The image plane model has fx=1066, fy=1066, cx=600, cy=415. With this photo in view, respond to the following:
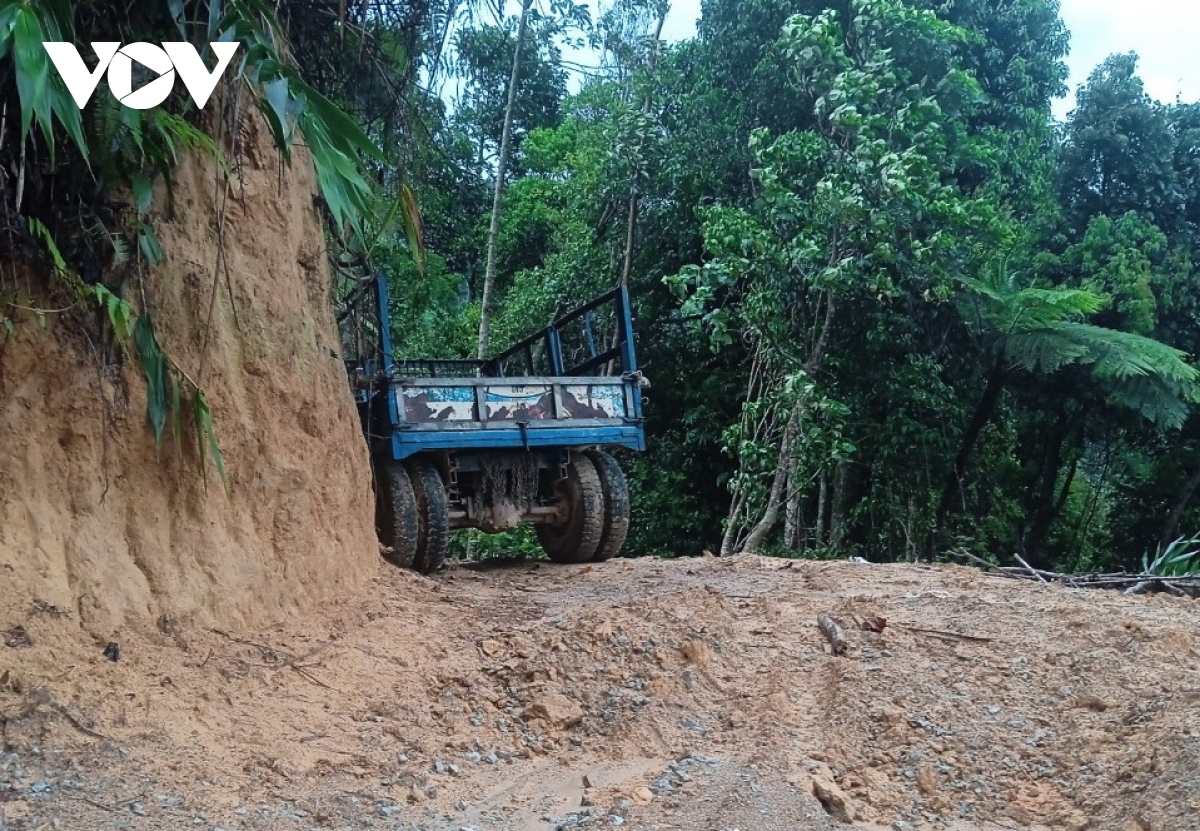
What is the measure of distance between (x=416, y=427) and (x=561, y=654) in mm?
3145

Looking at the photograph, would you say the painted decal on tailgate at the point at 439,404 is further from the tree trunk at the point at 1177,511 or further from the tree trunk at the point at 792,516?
the tree trunk at the point at 1177,511

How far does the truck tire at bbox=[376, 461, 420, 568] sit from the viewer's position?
8.18 meters

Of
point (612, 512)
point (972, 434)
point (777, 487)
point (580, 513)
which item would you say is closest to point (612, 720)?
point (580, 513)

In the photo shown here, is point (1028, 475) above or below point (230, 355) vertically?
below

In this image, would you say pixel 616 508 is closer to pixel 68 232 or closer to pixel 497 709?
pixel 497 709

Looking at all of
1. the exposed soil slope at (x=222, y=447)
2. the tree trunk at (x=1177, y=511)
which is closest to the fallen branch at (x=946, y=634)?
the exposed soil slope at (x=222, y=447)

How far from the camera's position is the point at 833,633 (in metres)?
6.25

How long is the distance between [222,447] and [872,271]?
9.81 m

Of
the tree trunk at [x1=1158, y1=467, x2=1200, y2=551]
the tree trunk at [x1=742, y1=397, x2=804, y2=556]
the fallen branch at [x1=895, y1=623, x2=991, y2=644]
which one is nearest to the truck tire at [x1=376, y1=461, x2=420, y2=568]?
the fallen branch at [x1=895, y1=623, x2=991, y2=644]

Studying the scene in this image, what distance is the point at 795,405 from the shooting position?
13188mm

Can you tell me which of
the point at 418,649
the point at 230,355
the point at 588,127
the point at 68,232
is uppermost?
the point at 588,127

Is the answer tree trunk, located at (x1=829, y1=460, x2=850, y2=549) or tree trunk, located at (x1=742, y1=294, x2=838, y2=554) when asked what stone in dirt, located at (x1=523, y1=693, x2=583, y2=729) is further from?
tree trunk, located at (x1=829, y1=460, x2=850, y2=549)

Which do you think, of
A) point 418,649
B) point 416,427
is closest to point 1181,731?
point 418,649

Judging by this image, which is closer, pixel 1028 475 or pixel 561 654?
pixel 561 654
